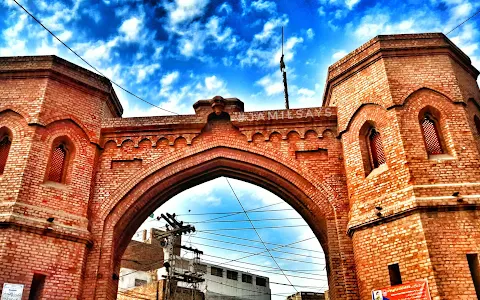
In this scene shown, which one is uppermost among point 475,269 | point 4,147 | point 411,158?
point 4,147

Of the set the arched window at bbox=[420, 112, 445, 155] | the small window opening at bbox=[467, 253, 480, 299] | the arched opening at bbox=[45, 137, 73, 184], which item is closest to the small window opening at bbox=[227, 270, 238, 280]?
the arched opening at bbox=[45, 137, 73, 184]

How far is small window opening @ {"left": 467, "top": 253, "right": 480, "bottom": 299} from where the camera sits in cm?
764

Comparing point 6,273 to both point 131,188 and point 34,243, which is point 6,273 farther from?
point 131,188

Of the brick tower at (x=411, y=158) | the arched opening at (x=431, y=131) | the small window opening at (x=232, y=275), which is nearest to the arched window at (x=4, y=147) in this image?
the brick tower at (x=411, y=158)

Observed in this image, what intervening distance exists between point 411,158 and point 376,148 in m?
1.14

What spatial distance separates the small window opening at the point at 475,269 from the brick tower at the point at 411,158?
4 cm

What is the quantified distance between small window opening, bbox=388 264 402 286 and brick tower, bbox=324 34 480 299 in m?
0.02

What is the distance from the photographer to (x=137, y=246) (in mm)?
34469

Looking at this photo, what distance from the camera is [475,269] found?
773 centimetres

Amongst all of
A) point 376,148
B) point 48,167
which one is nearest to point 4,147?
point 48,167

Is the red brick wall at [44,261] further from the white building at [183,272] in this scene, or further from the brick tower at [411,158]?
the white building at [183,272]

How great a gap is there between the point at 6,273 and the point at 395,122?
8.46 m

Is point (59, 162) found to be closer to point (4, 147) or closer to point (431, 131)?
point (4, 147)

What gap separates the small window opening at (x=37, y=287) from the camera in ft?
28.6
